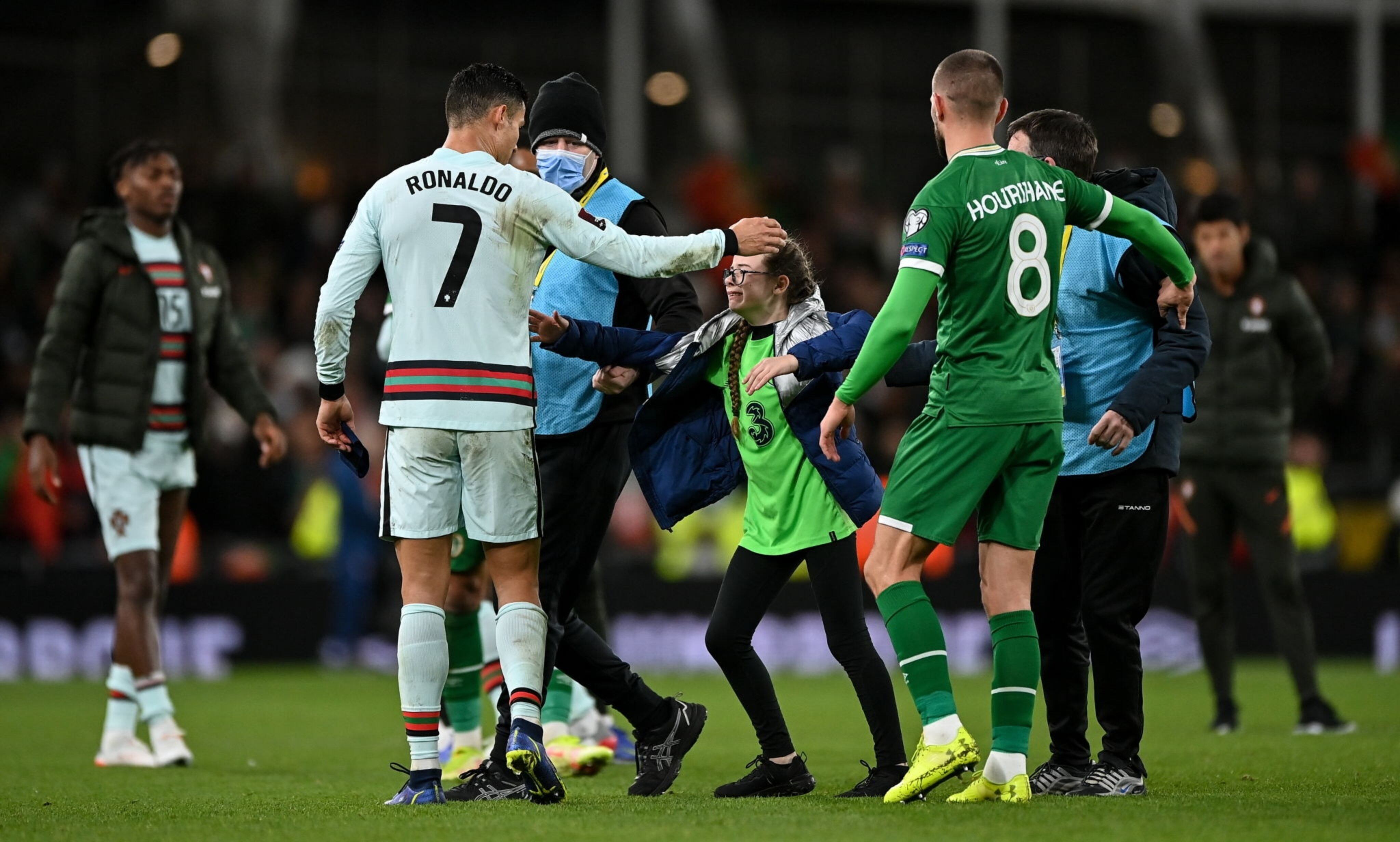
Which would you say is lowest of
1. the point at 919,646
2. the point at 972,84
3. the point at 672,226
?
the point at 919,646

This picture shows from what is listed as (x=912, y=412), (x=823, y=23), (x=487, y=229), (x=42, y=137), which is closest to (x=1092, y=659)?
(x=487, y=229)

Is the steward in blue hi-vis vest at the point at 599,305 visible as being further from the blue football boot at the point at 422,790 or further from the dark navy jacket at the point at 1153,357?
the blue football boot at the point at 422,790

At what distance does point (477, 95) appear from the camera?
569 cm

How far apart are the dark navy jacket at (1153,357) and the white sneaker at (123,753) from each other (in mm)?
4108

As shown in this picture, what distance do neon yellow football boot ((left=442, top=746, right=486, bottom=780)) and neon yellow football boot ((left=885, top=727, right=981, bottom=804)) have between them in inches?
85.4

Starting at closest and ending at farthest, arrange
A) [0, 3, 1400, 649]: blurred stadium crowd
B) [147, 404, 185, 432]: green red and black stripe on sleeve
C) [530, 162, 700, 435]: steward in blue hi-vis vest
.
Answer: [530, 162, 700, 435]: steward in blue hi-vis vest, [147, 404, 185, 432]: green red and black stripe on sleeve, [0, 3, 1400, 649]: blurred stadium crowd

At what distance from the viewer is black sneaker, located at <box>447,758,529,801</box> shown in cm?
568

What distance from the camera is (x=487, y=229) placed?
5.58m

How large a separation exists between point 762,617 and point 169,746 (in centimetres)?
336

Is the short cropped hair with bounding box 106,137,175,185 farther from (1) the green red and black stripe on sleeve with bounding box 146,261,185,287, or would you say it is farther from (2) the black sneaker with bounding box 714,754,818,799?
(2) the black sneaker with bounding box 714,754,818,799

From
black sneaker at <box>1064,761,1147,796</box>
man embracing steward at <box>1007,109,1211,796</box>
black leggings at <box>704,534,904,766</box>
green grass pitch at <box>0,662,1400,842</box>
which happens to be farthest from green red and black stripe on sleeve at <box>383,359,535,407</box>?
black sneaker at <box>1064,761,1147,796</box>

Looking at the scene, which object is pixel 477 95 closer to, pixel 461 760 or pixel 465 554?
pixel 465 554

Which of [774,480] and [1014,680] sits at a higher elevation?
[774,480]

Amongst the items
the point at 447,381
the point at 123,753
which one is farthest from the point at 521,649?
the point at 123,753
